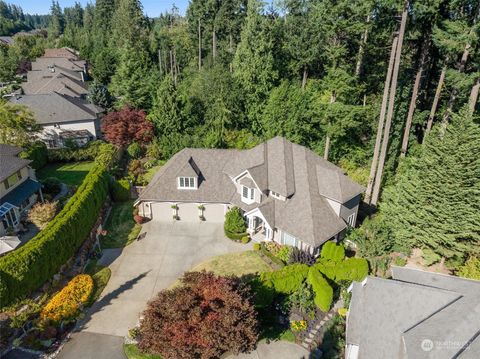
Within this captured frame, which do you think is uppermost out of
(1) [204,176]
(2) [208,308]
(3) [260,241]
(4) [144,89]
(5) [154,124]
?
(4) [144,89]

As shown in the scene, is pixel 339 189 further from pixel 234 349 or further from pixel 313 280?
pixel 234 349

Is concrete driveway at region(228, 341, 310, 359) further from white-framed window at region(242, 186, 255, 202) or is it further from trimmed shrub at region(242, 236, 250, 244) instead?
white-framed window at region(242, 186, 255, 202)

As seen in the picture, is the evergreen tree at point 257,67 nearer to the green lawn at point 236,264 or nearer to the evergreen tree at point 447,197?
the green lawn at point 236,264

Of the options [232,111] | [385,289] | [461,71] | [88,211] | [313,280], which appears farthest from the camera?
[232,111]

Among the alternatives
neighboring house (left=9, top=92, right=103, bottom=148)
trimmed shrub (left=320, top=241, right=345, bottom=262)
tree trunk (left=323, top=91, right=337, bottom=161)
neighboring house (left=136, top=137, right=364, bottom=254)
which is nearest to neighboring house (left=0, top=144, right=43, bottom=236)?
neighboring house (left=136, top=137, right=364, bottom=254)

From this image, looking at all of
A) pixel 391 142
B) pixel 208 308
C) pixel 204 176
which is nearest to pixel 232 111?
pixel 204 176

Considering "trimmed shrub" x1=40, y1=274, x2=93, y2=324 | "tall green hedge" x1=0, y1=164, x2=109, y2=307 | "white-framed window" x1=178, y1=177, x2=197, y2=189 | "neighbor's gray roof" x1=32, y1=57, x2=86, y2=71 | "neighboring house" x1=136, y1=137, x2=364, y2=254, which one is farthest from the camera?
"neighbor's gray roof" x1=32, y1=57, x2=86, y2=71

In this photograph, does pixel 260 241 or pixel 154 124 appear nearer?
pixel 260 241
